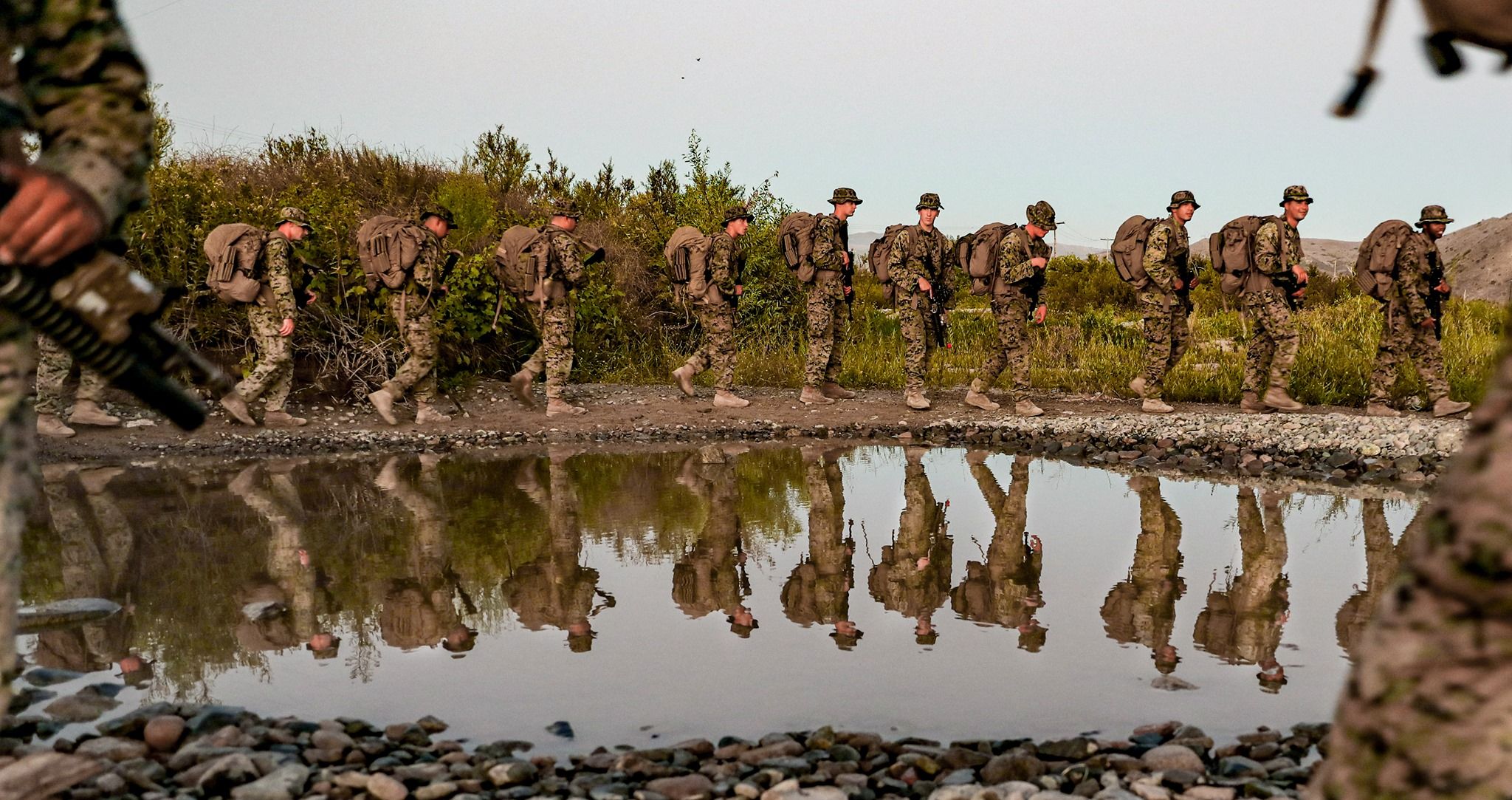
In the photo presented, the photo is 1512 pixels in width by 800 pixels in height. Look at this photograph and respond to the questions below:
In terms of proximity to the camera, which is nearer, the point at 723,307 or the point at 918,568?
the point at 918,568

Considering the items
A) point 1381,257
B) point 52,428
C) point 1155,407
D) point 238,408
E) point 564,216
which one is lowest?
point 52,428

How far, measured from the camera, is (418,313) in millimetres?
12250

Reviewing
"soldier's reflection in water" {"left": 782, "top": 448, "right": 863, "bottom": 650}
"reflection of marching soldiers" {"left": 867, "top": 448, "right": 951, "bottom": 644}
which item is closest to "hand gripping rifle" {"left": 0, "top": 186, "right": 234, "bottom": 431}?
"soldier's reflection in water" {"left": 782, "top": 448, "right": 863, "bottom": 650}

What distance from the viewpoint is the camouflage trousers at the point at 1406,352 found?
39.2 ft

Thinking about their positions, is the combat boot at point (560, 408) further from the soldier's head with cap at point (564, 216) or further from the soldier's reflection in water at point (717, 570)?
the soldier's reflection in water at point (717, 570)

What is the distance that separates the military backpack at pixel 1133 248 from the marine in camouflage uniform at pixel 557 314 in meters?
6.15

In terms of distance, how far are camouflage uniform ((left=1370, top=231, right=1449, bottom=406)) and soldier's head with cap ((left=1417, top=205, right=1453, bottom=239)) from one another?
0.16 metres

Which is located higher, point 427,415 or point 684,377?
point 684,377

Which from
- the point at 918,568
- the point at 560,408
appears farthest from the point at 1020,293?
the point at 918,568

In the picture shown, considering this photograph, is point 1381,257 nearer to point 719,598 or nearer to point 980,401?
point 980,401

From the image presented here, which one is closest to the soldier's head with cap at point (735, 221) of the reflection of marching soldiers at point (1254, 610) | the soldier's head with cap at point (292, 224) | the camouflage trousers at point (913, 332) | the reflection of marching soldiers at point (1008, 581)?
the camouflage trousers at point (913, 332)

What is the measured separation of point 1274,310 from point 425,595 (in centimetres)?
983

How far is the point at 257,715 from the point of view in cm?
399

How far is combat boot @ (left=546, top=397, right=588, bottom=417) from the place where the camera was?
13.0 m
